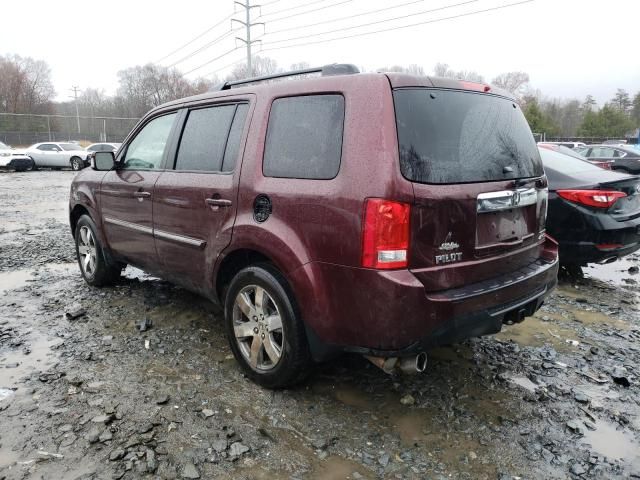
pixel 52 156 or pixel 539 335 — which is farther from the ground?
pixel 52 156

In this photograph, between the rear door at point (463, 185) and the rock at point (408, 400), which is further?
the rock at point (408, 400)

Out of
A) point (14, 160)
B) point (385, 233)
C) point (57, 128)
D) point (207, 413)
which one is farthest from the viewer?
point (57, 128)

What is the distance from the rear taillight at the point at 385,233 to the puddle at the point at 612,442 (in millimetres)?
1493

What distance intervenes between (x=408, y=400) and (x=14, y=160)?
88.2ft

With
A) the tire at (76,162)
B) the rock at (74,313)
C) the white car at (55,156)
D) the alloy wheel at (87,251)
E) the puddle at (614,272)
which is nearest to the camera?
the rock at (74,313)

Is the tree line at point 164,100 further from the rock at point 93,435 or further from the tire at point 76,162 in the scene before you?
the rock at point 93,435

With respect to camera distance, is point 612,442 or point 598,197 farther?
point 598,197

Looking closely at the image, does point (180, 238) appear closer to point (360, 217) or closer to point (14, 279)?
point (360, 217)

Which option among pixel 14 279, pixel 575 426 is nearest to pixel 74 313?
pixel 14 279

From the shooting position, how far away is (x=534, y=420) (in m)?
2.84

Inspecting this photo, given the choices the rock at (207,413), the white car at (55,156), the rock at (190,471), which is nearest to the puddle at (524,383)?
the rock at (207,413)

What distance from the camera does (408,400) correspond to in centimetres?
303

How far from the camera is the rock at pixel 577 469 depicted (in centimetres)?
240

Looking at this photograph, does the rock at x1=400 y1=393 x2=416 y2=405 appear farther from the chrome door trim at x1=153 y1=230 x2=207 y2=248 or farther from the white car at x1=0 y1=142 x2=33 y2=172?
the white car at x1=0 y1=142 x2=33 y2=172
